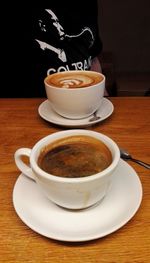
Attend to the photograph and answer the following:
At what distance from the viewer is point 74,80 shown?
77 centimetres

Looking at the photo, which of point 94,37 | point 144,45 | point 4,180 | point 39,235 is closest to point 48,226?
point 39,235

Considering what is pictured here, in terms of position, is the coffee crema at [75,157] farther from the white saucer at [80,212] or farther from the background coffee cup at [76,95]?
the background coffee cup at [76,95]

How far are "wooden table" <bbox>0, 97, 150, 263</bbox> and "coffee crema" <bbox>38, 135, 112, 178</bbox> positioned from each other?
9cm

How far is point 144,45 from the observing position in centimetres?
271

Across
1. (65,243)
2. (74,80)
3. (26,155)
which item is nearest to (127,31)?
(74,80)

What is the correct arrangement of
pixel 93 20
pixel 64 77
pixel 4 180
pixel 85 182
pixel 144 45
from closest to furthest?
pixel 85 182 → pixel 4 180 → pixel 64 77 → pixel 93 20 → pixel 144 45

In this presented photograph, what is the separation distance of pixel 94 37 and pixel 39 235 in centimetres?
96

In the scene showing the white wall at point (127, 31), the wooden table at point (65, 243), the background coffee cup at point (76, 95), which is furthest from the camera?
the white wall at point (127, 31)

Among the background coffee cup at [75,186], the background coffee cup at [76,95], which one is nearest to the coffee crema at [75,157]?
the background coffee cup at [75,186]

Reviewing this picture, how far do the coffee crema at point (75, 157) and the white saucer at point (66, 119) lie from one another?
0.65 feet

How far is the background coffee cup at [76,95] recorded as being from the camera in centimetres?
69

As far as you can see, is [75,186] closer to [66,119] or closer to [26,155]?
[26,155]

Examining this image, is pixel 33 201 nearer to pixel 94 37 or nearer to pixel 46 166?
pixel 46 166

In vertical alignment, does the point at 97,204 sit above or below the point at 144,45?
above
